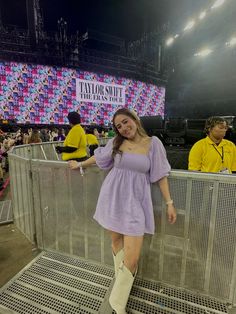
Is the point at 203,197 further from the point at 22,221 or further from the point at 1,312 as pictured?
the point at 22,221

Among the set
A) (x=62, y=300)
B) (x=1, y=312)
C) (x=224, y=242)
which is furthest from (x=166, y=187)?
(x=1, y=312)

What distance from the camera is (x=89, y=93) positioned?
15773 mm

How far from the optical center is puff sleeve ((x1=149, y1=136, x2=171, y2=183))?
151 centimetres

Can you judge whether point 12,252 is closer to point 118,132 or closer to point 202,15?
point 118,132

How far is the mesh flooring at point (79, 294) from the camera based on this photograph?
1.69 m

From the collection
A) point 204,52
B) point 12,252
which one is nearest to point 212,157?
point 12,252

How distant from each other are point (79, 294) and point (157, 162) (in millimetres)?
1376

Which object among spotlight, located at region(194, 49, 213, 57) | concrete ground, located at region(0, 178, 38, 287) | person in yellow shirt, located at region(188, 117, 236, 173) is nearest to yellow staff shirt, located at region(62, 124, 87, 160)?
concrete ground, located at region(0, 178, 38, 287)

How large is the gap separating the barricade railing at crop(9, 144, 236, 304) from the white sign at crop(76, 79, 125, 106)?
541 inches

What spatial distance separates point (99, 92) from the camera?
53.0ft

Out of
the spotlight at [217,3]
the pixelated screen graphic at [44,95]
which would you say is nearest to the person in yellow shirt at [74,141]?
the pixelated screen graphic at [44,95]

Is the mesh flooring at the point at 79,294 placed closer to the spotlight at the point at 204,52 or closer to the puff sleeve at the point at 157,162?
the puff sleeve at the point at 157,162

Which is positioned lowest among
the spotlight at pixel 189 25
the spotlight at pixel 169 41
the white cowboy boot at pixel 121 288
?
the white cowboy boot at pixel 121 288

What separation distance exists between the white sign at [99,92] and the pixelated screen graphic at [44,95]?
0.78ft
